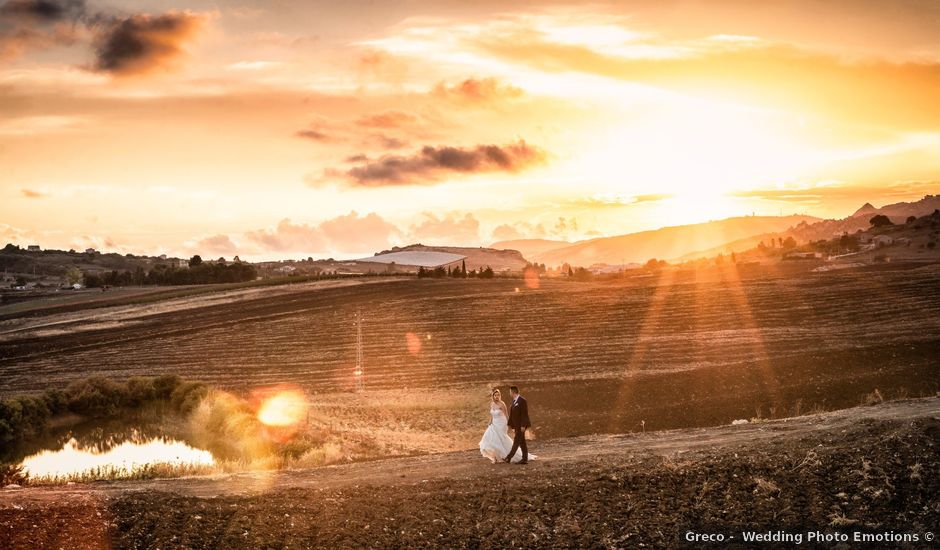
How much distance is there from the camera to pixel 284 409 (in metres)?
40.4

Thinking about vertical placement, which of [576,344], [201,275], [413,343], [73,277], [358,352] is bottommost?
[576,344]

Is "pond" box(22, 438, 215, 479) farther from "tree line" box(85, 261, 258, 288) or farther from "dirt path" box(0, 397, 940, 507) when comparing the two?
"tree line" box(85, 261, 258, 288)

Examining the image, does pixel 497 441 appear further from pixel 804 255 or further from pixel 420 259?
pixel 420 259

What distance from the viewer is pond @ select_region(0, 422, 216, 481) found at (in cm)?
3069

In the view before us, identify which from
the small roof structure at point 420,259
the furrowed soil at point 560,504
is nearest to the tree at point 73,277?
the small roof structure at point 420,259

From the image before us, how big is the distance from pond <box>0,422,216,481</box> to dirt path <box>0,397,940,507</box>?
24.2 feet

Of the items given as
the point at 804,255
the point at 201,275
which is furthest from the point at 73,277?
the point at 804,255

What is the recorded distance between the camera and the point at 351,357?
56219 millimetres

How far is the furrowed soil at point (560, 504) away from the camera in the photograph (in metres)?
13.7

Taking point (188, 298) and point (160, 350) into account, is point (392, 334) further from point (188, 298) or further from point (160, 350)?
point (188, 298)

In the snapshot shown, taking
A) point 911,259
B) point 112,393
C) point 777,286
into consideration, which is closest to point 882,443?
point 112,393

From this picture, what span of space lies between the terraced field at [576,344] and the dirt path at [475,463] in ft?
32.3

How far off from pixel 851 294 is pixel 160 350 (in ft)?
198

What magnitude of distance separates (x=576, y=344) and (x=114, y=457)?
33.4 m
